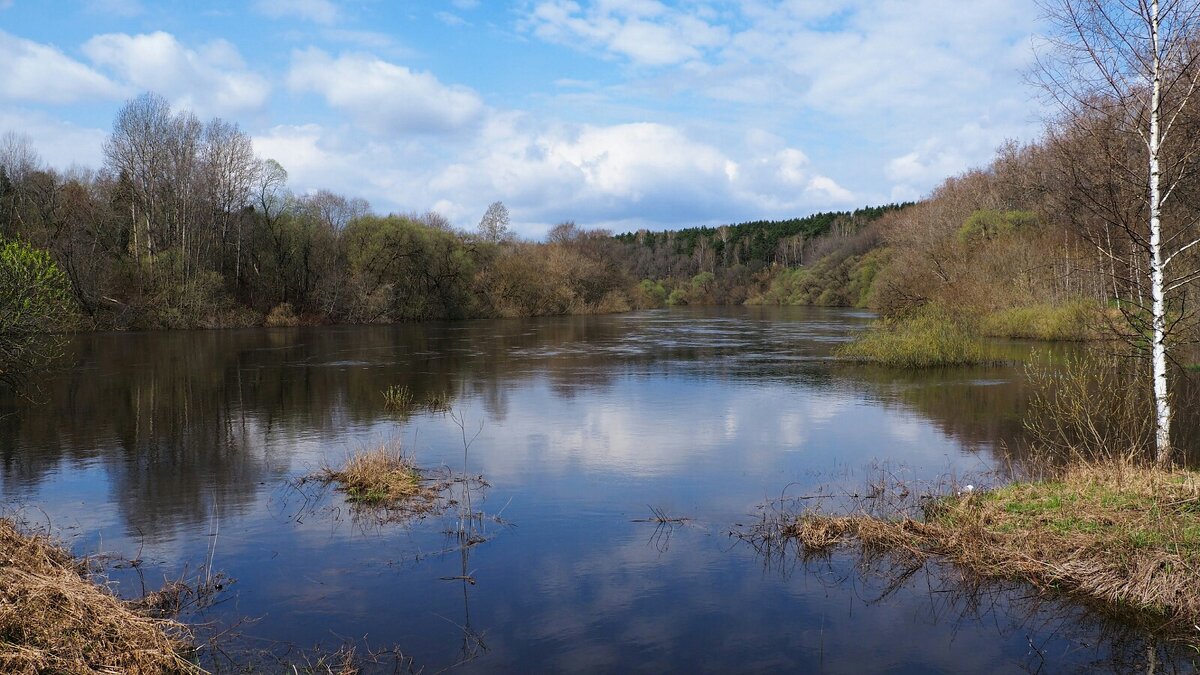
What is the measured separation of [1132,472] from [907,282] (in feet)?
115

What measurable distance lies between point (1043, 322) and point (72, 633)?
124ft

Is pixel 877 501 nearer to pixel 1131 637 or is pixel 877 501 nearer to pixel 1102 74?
pixel 1131 637

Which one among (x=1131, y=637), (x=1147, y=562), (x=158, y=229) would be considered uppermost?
(x=158, y=229)

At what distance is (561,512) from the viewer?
35.0 ft

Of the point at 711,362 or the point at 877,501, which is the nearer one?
the point at 877,501

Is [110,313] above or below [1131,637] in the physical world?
above

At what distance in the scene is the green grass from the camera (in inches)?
1305

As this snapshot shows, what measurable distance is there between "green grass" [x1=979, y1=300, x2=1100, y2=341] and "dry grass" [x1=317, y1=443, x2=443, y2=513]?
28553 mm

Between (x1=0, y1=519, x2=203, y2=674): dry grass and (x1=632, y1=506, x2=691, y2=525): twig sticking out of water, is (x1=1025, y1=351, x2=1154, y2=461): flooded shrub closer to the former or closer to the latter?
(x1=632, y1=506, x2=691, y2=525): twig sticking out of water

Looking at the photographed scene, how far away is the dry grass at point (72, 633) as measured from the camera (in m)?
5.51

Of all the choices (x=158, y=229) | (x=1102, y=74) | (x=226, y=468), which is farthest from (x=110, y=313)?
(x=1102, y=74)

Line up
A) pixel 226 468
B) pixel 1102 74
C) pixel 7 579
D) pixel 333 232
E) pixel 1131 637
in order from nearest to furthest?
pixel 7 579 → pixel 1131 637 → pixel 1102 74 → pixel 226 468 → pixel 333 232

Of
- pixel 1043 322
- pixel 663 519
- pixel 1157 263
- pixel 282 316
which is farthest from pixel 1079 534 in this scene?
pixel 282 316

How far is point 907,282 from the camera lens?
42719 mm
